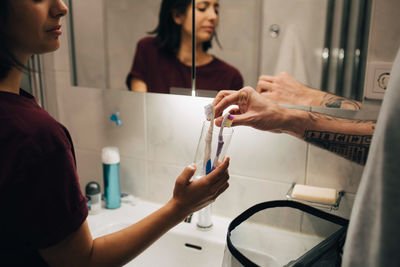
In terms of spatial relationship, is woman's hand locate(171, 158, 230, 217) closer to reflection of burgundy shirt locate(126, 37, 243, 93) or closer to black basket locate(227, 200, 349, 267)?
black basket locate(227, 200, 349, 267)

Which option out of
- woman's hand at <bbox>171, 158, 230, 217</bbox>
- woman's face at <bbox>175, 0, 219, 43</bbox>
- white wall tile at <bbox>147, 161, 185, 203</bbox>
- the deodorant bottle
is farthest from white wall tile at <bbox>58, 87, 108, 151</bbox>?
woman's hand at <bbox>171, 158, 230, 217</bbox>

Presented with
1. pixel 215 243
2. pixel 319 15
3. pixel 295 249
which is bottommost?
pixel 215 243

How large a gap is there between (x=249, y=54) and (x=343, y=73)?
0.25 meters

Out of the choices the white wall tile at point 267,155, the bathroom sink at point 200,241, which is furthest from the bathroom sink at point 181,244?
the white wall tile at point 267,155

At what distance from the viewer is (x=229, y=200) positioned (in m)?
1.13

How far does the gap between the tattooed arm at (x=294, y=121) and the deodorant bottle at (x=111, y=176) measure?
1.57 ft

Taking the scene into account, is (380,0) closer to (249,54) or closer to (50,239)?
(249,54)

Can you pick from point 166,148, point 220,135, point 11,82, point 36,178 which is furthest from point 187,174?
point 166,148

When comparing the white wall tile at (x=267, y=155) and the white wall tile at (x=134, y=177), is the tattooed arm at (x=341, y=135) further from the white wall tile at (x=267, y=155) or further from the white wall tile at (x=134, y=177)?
the white wall tile at (x=134, y=177)

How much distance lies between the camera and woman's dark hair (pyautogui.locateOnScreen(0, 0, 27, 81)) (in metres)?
0.56

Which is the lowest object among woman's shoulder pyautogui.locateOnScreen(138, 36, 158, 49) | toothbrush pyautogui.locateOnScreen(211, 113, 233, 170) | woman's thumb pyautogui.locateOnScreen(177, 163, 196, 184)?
woman's thumb pyautogui.locateOnScreen(177, 163, 196, 184)

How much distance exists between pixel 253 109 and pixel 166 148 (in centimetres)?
40

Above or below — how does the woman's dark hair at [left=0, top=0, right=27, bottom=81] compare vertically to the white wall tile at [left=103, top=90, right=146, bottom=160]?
above

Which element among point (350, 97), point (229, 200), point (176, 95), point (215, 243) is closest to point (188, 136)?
point (176, 95)
